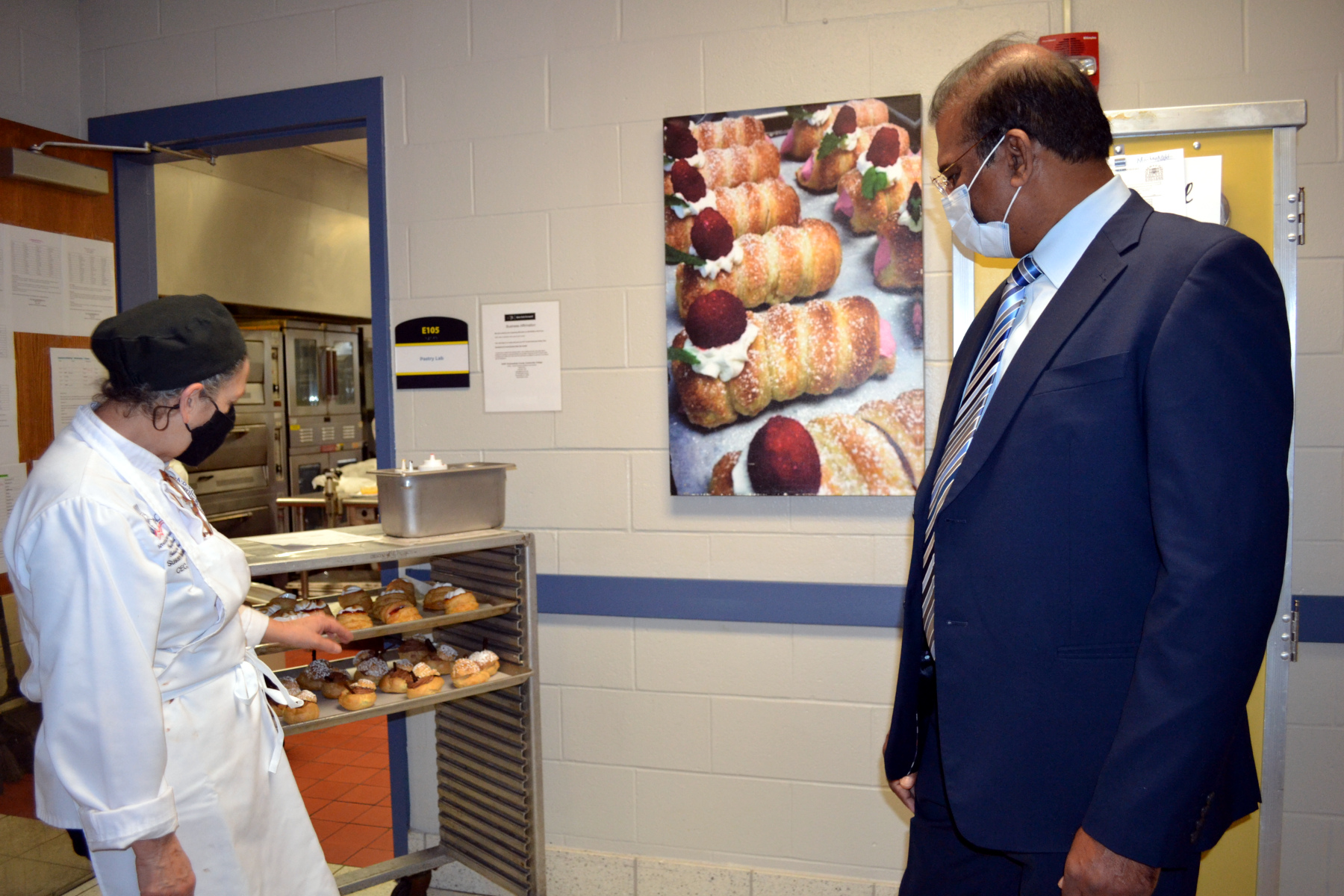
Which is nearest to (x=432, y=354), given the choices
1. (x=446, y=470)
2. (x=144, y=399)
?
(x=446, y=470)

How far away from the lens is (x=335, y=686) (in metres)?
2.19

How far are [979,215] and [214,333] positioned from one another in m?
1.37

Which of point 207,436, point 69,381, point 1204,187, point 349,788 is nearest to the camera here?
point 207,436

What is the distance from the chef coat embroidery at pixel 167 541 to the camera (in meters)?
1.50

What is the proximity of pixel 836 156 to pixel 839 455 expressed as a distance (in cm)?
83

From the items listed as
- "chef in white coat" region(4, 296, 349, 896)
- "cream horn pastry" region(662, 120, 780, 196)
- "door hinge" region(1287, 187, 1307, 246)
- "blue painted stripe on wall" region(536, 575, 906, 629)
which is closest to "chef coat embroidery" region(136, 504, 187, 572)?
"chef in white coat" region(4, 296, 349, 896)

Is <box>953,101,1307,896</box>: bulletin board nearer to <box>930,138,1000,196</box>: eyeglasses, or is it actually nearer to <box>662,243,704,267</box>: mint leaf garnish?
<box>930,138,1000,196</box>: eyeglasses

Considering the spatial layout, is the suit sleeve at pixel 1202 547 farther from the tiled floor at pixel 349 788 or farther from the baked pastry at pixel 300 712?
the tiled floor at pixel 349 788

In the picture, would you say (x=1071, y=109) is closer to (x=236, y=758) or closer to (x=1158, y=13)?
(x=1158, y=13)

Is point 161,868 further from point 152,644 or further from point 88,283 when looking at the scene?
point 88,283

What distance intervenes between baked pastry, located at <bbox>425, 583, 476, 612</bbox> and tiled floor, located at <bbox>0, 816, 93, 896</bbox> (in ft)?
4.61

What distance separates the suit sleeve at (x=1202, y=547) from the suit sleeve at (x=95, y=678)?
1.42 metres

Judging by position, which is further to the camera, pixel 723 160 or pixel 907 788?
pixel 723 160

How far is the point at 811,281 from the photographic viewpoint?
243 cm
